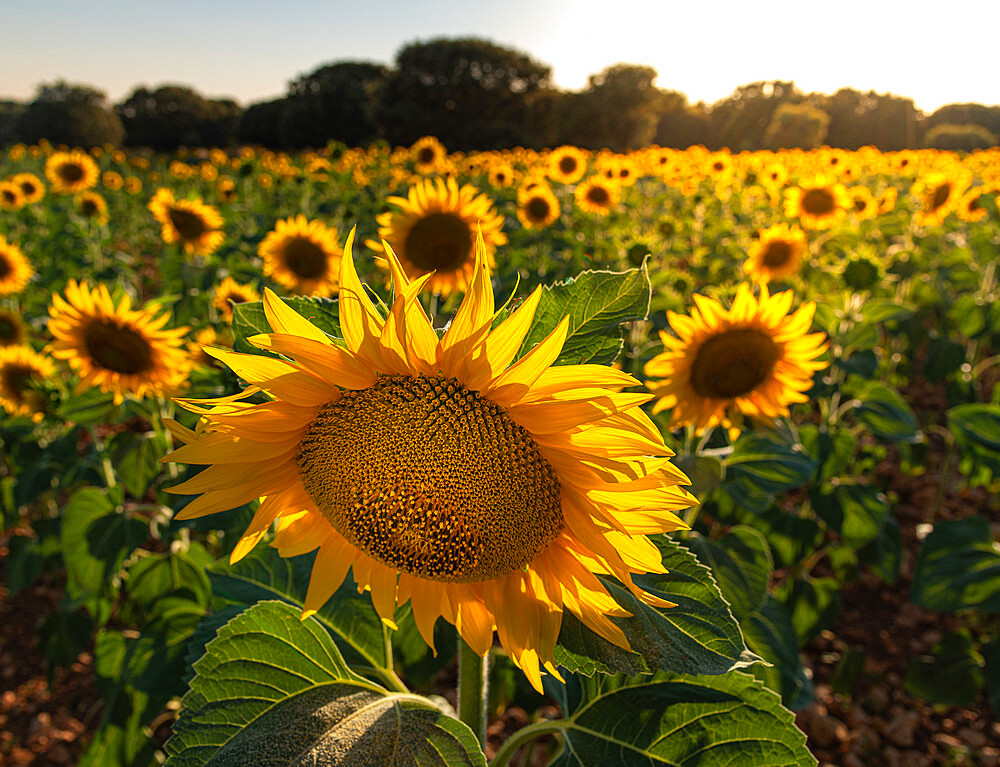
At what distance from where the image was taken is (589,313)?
0.90m

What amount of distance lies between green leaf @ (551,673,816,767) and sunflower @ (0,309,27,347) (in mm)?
4228

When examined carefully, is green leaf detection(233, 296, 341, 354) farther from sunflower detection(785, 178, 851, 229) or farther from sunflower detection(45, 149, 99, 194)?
sunflower detection(45, 149, 99, 194)

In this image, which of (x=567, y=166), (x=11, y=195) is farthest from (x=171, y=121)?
(x=567, y=166)

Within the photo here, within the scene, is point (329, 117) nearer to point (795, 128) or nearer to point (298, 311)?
point (795, 128)

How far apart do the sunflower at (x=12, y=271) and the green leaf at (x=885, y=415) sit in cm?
579

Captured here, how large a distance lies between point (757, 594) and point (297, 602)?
1.37 metres

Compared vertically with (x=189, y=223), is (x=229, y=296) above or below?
below

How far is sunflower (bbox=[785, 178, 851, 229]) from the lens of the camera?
214 inches

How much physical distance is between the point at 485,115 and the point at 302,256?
67.8 ft

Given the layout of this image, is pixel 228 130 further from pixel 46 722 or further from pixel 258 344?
pixel 258 344

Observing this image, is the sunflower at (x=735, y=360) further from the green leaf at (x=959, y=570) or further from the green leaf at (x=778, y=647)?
the green leaf at (x=959, y=570)

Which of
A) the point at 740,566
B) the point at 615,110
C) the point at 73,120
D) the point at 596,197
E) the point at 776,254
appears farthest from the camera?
the point at 615,110

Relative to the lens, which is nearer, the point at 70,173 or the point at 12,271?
the point at 12,271

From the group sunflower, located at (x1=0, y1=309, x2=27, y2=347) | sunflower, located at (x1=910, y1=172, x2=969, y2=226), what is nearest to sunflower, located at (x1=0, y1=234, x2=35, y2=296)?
sunflower, located at (x1=0, y1=309, x2=27, y2=347)
